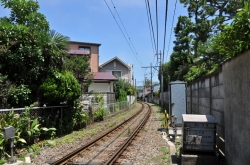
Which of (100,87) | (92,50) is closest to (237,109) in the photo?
(100,87)

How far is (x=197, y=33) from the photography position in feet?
72.9

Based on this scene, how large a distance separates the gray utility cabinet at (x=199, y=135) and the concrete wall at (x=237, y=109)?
43 cm

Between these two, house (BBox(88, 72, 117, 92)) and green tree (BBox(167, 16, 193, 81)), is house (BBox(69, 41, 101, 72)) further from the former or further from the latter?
green tree (BBox(167, 16, 193, 81))

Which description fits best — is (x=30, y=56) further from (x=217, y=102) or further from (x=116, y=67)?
(x=116, y=67)

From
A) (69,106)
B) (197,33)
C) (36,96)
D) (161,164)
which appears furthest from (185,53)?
(161,164)

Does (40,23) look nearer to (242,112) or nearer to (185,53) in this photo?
(242,112)

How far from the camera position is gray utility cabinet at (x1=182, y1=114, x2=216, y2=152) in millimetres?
6055

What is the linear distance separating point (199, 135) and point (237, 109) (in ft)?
5.16

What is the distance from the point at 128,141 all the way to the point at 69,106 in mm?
3924

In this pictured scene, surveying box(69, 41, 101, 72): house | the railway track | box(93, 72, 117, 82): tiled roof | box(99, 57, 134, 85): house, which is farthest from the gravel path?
box(99, 57, 134, 85): house

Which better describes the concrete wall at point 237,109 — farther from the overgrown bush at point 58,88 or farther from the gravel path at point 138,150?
the overgrown bush at point 58,88

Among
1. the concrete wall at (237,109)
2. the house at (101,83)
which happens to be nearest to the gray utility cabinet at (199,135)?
the concrete wall at (237,109)

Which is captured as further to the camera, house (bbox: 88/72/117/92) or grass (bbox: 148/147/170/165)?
house (bbox: 88/72/117/92)

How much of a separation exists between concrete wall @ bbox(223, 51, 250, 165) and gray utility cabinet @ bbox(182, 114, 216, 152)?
43cm
